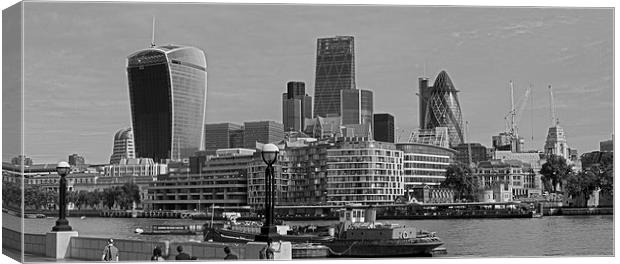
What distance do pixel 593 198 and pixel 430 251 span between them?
8.37 m

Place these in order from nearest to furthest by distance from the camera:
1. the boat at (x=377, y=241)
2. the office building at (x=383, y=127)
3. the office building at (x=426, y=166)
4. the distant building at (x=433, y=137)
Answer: the boat at (x=377, y=241) → the office building at (x=383, y=127) → the distant building at (x=433, y=137) → the office building at (x=426, y=166)

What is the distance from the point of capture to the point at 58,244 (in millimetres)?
16047

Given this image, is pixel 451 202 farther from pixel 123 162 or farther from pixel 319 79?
pixel 319 79

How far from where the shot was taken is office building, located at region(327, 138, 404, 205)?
3497 cm

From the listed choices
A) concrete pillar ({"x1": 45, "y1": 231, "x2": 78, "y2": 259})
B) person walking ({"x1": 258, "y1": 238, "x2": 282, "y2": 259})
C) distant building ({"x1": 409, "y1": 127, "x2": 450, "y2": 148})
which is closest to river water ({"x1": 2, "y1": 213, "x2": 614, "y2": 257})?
concrete pillar ({"x1": 45, "y1": 231, "x2": 78, "y2": 259})

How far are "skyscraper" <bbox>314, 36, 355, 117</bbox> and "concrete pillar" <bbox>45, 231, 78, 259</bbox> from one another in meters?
6.47

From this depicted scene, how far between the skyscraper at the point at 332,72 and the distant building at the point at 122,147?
507cm

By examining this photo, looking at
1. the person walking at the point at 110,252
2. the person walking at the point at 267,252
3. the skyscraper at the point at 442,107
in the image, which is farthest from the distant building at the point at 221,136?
the person walking at the point at 267,252

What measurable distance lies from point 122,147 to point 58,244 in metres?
15.9

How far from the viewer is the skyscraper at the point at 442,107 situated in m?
24.2

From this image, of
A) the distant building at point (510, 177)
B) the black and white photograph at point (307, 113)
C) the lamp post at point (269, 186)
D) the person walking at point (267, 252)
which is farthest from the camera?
the distant building at point (510, 177)

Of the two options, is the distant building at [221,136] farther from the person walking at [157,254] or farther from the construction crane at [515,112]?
the person walking at [157,254]

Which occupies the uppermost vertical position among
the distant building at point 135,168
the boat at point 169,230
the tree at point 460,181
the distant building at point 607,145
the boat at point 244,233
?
the distant building at point 607,145

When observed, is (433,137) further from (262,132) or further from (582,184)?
(262,132)
